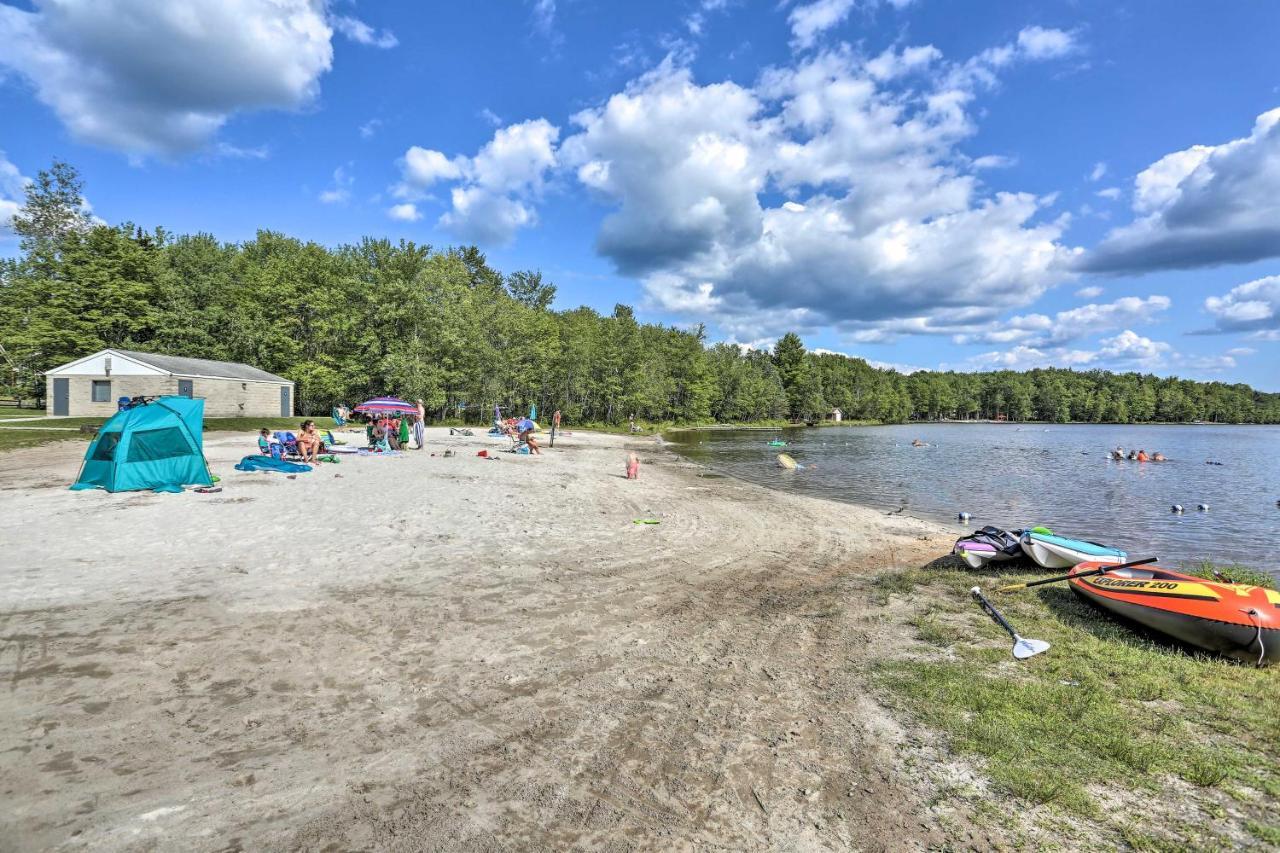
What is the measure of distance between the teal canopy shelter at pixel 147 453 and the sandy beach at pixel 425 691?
5.93 feet

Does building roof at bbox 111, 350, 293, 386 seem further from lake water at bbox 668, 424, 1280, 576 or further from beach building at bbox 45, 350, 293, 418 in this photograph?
lake water at bbox 668, 424, 1280, 576

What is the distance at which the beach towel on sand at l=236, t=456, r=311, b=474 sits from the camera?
59.7 ft

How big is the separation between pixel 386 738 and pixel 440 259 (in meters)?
58.0

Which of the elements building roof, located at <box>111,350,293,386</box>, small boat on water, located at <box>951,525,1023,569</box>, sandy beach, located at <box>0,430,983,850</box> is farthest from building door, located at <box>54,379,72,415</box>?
small boat on water, located at <box>951,525,1023,569</box>

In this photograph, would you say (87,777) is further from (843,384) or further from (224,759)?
(843,384)

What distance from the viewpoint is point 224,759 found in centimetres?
431

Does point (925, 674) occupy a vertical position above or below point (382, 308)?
below

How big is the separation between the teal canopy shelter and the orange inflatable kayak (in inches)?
795

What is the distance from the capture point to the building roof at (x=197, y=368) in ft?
120

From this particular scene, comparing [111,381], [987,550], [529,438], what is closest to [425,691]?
[987,550]

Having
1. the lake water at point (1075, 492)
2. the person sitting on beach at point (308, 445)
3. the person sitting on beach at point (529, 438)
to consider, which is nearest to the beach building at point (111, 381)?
the person sitting on beach at point (308, 445)

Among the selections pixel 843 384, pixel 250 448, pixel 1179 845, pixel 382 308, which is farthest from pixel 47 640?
pixel 843 384

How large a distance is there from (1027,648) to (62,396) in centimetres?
5353

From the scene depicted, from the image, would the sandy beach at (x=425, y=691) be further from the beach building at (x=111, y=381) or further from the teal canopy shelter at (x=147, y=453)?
the beach building at (x=111, y=381)
